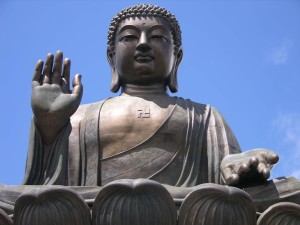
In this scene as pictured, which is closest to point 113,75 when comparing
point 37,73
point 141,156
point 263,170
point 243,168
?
point 37,73

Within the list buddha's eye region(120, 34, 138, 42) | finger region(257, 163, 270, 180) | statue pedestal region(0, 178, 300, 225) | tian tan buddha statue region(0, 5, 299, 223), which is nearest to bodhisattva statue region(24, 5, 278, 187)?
tian tan buddha statue region(0, 5, 299, 223)

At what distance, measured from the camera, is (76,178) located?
878 cm

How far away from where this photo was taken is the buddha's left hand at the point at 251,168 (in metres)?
7.92

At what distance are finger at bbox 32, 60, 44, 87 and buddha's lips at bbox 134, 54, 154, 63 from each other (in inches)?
42.1

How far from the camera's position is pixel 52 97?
878cm

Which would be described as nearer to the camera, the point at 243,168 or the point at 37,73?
the point at 243,168

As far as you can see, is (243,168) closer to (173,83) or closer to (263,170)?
(263,170)

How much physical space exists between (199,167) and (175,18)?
6.34ft

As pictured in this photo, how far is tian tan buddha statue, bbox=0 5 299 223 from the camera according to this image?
8.70 m

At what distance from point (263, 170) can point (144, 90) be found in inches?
88.9

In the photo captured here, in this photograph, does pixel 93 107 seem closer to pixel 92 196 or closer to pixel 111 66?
pixel 111 66

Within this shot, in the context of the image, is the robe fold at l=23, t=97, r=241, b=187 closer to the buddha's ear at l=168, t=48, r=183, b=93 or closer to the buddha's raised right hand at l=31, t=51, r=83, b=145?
the buddha's raised right hand at l=31, t=51, r=83, b=145

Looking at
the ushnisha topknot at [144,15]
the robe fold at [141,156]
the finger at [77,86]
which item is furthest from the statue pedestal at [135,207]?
the ushnisha topknot at [144,15]

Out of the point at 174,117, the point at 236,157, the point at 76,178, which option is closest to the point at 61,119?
the point at 76,178
